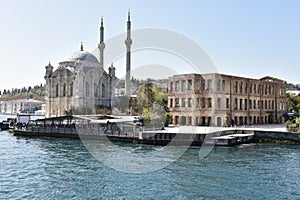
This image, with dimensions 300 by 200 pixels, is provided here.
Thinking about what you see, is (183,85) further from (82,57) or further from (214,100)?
(82,57)

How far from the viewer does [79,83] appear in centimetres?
6394

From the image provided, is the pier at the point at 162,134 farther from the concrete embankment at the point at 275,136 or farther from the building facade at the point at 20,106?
the building facade at the point at 20,106

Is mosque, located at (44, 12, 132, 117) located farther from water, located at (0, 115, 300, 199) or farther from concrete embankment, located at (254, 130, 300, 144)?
water, located at (0, 115, 300, 199)

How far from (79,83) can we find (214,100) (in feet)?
105

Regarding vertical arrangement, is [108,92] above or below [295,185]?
above

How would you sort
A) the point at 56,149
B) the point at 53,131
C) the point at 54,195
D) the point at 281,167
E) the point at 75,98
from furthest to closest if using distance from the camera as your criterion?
1. the point at 75,98
2. the point at 53,131
3. the point at 56,149
4. the point at 281,167
5. the point at 54,195

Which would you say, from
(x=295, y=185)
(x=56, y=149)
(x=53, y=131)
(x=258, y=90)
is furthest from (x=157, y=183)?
(x=258, y=90)

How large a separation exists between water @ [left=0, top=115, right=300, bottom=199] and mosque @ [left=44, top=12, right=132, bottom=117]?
39.6 m

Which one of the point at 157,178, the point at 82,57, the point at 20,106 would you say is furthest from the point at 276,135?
the point at 20,106

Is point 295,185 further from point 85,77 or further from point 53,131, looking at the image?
point 85,77

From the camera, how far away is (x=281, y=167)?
2081 cm

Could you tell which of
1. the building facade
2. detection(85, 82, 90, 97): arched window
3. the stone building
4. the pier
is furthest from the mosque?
the building facade

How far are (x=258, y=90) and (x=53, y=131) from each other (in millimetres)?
32987

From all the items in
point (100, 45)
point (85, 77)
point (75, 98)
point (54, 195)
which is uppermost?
point (100, 45)
